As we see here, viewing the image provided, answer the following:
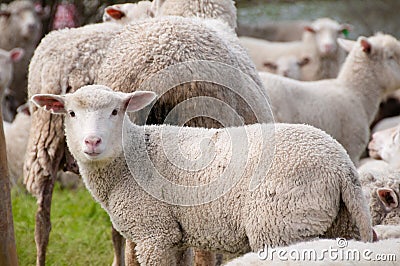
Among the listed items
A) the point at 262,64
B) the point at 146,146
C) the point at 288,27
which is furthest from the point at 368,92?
the point at 288,27

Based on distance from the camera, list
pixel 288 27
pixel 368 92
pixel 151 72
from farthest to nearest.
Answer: pixel 288 27 < pixel 368 92 < pixel 151 72

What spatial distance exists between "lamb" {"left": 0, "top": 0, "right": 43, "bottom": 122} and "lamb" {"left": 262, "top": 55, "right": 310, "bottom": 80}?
114 inches

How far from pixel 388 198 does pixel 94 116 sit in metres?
1.76

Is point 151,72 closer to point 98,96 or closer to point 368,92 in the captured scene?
point 98,96

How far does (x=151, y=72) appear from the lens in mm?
4324

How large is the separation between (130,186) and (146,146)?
0.20m

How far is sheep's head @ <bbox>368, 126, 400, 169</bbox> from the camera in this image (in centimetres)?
594

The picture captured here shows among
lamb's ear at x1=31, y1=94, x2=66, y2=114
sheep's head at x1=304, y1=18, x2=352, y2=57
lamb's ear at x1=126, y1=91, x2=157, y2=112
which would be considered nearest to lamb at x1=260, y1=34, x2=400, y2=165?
sheep's head at x1=304, y1=18, x2=352, y2=57

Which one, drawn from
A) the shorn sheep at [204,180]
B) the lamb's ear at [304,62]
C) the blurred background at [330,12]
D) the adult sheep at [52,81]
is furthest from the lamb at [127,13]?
the blurred background at [330,12]

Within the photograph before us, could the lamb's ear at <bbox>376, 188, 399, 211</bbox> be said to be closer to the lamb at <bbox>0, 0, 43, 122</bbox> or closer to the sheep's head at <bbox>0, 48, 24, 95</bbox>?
the sheep's head at <bbox>0, 48, 24, 95</bbox>

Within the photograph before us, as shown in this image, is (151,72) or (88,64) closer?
(151,72)

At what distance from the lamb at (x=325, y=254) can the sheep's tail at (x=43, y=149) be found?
1985 millimetres

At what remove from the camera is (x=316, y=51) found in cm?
941

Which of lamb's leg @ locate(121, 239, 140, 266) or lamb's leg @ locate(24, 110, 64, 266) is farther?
lamb's leg @ locate(24, 110, 64, 266)
